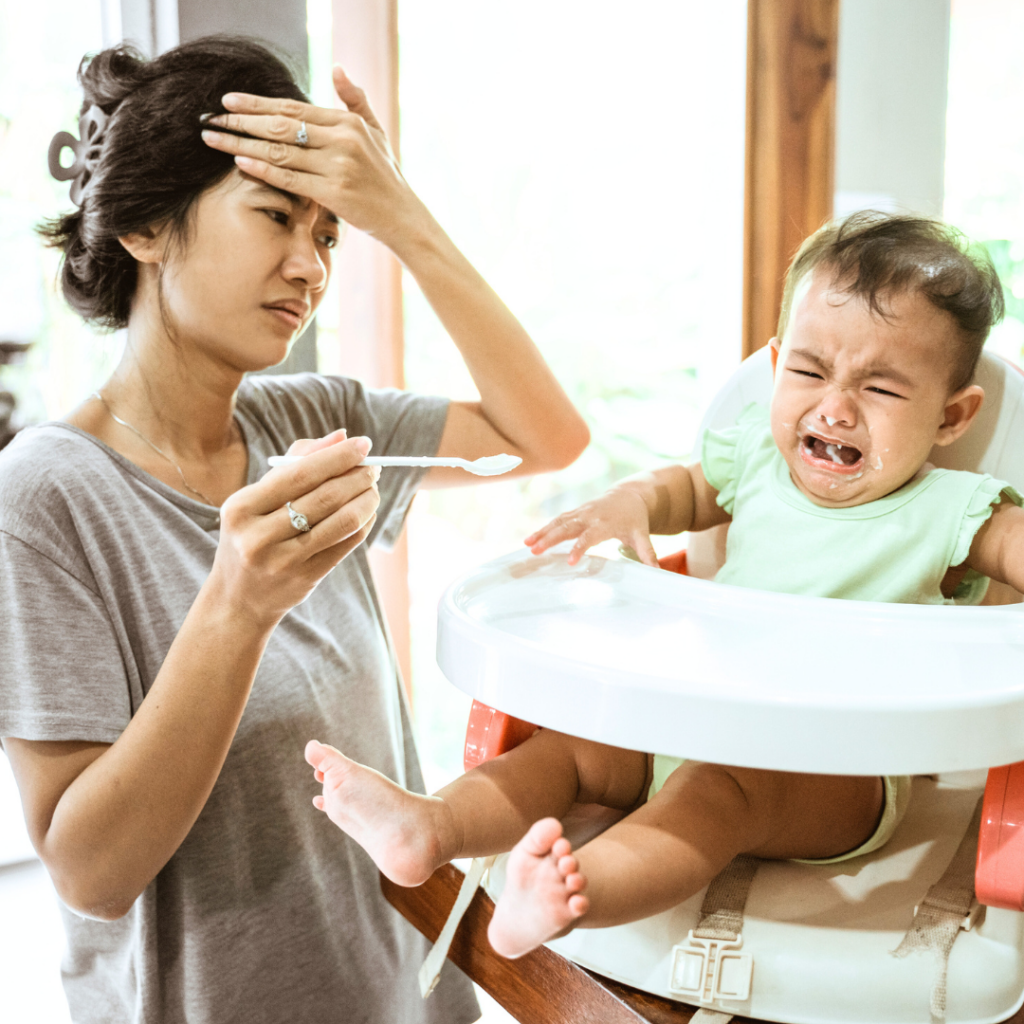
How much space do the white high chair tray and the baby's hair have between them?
0.93 ft

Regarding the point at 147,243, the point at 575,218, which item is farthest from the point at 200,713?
the point at 575,218

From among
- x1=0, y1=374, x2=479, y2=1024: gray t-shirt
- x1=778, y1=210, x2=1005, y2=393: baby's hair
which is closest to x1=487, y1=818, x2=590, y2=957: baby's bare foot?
x1=0, y1=374, x2=479, y2=1024: gray t-shirt

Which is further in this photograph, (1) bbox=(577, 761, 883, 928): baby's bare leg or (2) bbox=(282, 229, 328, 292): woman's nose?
(2) bbox=(282, 229, 328, 292): woman's nose

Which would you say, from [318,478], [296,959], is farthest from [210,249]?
[296,959]

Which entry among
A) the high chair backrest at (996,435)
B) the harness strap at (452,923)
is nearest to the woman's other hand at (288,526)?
the harness strap at (452,923)

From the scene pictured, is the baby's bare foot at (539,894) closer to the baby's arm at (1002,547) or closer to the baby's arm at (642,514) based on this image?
the baby's arm at (642,514)

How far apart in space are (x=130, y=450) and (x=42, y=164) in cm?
75

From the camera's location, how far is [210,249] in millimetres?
865

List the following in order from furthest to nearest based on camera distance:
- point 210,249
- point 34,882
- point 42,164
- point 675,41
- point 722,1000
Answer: point 675,41 < point 34,882 < point 42,164 < point 210,249 < point 722,1000

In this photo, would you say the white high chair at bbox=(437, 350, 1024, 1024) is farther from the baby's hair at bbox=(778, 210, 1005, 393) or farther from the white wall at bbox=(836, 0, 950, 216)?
the white wall at bbox=(836, 0, 950, 216)

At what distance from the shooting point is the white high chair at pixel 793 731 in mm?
489

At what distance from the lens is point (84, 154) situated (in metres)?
0.92

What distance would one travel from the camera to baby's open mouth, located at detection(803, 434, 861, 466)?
0.81m

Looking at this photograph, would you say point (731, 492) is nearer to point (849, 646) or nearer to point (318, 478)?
point (849, 646)
